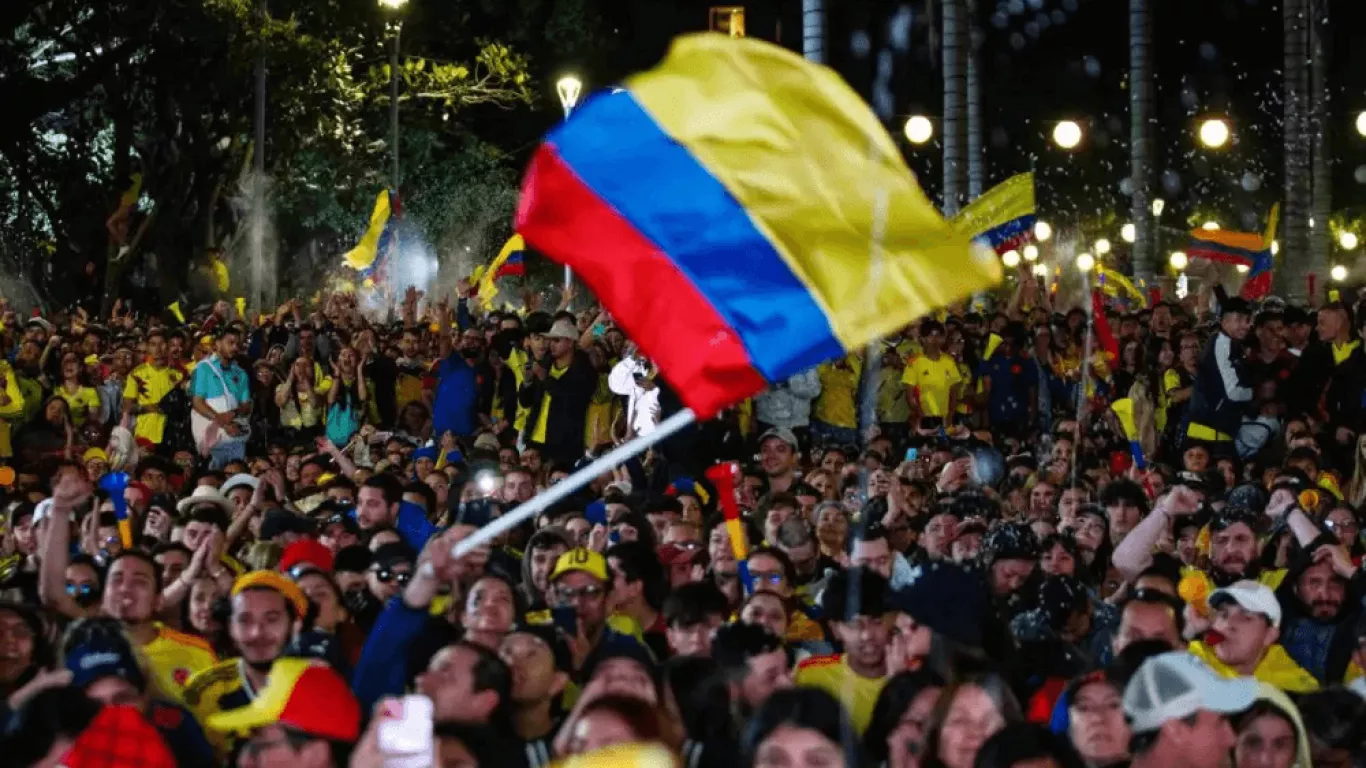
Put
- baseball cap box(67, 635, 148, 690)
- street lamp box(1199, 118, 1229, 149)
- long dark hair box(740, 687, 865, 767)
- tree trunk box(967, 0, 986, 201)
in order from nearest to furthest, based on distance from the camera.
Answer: long dark hair box(740, 687, 865, 767), baseball cap box(67, 635, 148, 690), street lamp box(1199, 118, 1229, 149), tree trunk box(967, 0, 986, 201)

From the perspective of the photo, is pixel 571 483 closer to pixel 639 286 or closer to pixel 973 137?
pixel 639 286

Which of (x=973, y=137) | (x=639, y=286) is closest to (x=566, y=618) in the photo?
(x=639, y=286)

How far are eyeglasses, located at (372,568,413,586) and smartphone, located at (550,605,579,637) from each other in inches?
36.2

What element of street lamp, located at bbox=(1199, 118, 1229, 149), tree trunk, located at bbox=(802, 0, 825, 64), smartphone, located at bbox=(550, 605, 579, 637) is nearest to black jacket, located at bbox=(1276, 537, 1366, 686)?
smartphone, located at bbox=(550, 605, 579, 637)

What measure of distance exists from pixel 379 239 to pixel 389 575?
21728 millimetres

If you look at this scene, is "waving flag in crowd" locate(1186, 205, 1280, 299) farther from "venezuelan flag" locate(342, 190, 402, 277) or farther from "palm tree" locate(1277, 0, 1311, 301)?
"venezuelan flag" locate(342, 190, 402, 277)

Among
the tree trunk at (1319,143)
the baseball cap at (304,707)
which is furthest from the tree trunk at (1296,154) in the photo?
the baseball cap at (304,707)

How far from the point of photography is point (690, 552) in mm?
13078

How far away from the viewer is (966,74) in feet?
100

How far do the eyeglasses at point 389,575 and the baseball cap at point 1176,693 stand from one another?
4055 mm

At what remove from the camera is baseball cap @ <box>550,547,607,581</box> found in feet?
35.4

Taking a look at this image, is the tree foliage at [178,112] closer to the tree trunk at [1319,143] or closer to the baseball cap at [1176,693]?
the tree trunk at [1319,143]

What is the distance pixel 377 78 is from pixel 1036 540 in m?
32.9

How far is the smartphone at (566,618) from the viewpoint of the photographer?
10.4 metres
